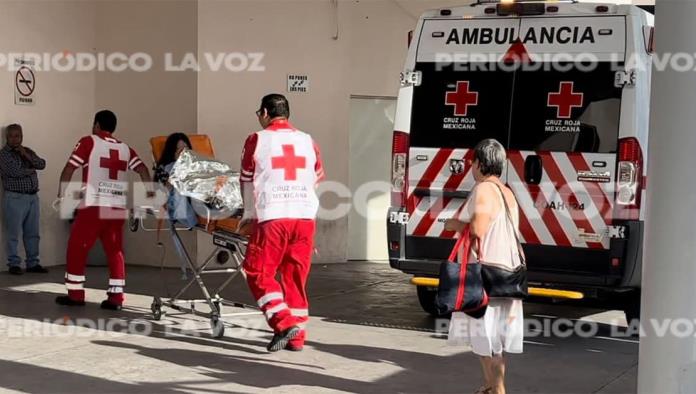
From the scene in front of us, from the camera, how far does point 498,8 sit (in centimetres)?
812

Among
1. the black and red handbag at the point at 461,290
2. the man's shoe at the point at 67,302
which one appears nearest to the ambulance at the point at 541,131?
the black and red handbag at the point at 461,290

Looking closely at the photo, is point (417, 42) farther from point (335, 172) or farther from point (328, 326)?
point (335, 172)

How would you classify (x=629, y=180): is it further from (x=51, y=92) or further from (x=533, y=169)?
(x=51, y=92)

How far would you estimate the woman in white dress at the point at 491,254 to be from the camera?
5.70m

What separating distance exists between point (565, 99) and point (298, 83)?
5.65 meters

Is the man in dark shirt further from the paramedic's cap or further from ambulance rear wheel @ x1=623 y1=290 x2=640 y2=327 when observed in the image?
ambulance rear wheel @ x1=623 y1=290 x2=640 y2=327

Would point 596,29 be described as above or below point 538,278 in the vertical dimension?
above

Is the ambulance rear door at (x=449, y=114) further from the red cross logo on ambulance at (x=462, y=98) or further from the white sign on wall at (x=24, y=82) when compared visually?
the white sign on wall at (x=24, y=82)

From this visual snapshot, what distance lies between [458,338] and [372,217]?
26.7ft

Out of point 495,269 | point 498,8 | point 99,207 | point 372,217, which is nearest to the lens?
point 495,269

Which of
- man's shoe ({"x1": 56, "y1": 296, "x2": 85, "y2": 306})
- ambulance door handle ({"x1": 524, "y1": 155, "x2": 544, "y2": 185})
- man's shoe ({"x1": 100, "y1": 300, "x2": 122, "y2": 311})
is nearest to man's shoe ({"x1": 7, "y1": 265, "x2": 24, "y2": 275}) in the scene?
man's shoe ({"x1": 56, "y1": 296, "x2": 85, "y2": 306})

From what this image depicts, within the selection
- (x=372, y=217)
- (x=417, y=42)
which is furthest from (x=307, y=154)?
(x=372, y=217)

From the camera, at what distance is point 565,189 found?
778cm

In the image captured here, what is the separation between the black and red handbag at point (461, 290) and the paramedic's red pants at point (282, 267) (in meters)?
1.97
